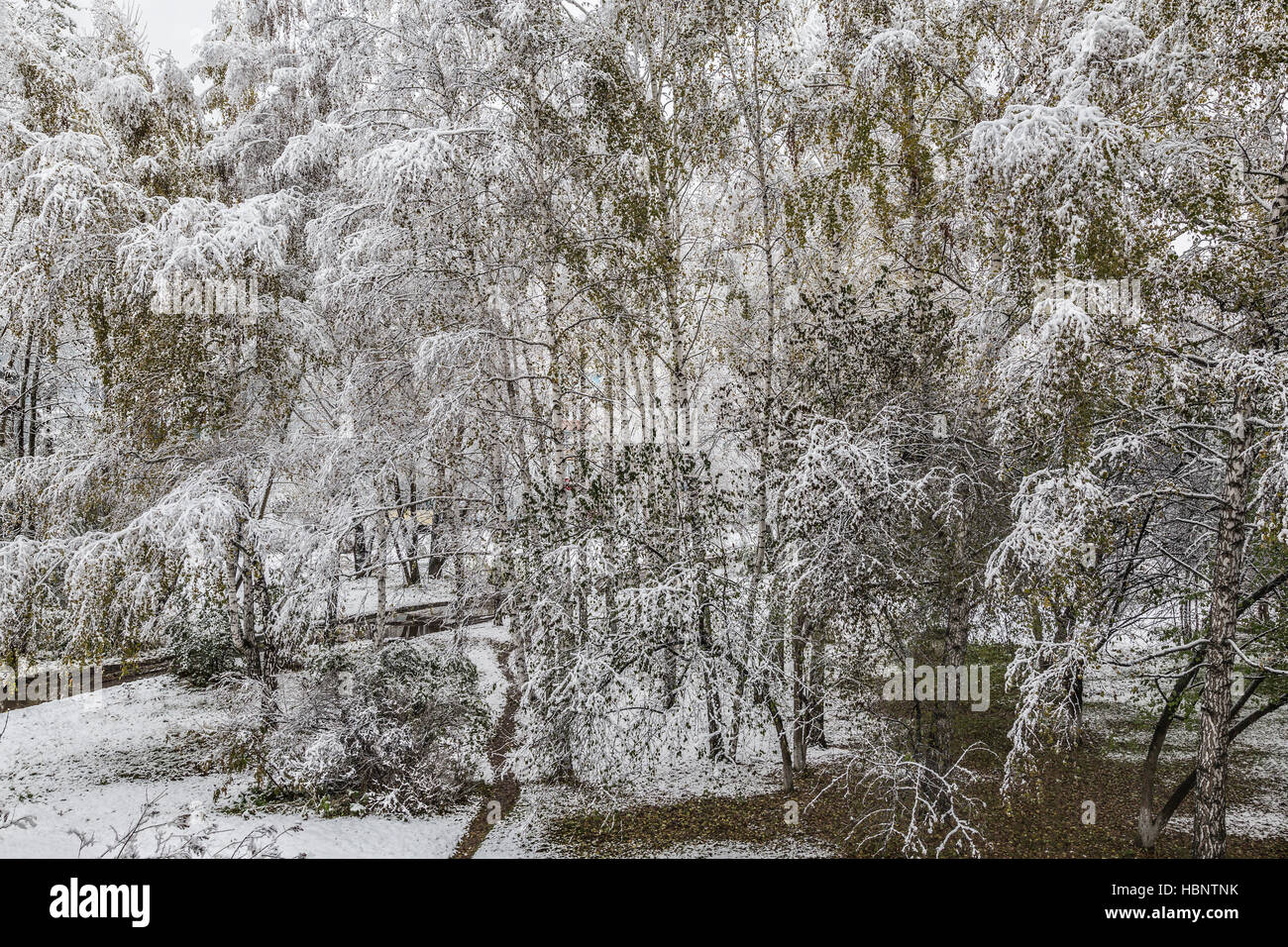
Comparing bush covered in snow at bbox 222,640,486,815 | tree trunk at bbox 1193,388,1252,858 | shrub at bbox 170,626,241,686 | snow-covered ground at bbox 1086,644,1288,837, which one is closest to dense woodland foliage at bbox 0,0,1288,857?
tree trunk at bbox 1193,388,1252,858

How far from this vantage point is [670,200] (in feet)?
35.1

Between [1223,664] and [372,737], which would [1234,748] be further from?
[372,737]

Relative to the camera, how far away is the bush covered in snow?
875 cm

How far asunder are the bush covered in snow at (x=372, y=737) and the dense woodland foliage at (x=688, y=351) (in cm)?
18

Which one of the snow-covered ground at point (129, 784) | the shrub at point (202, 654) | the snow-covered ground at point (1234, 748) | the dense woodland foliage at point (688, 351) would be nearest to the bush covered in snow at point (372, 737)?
the dense woodland foliage at point (688, 351)

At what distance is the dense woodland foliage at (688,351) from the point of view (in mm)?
5949

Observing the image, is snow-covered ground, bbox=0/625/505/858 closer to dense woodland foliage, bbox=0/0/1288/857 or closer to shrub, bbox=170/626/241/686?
shrub, bbox=170/626/241/686

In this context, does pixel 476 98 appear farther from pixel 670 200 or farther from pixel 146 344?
pixel 146 344

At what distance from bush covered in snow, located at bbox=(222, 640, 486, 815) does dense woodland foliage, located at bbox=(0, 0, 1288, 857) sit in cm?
18

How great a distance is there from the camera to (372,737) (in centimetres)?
889

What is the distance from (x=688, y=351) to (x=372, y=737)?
6.81 m

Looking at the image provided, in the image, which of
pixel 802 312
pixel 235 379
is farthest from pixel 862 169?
pixel 235 379

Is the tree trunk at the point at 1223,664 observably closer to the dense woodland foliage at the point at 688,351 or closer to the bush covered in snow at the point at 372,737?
the dense woodland foliage at the point at 688,351
